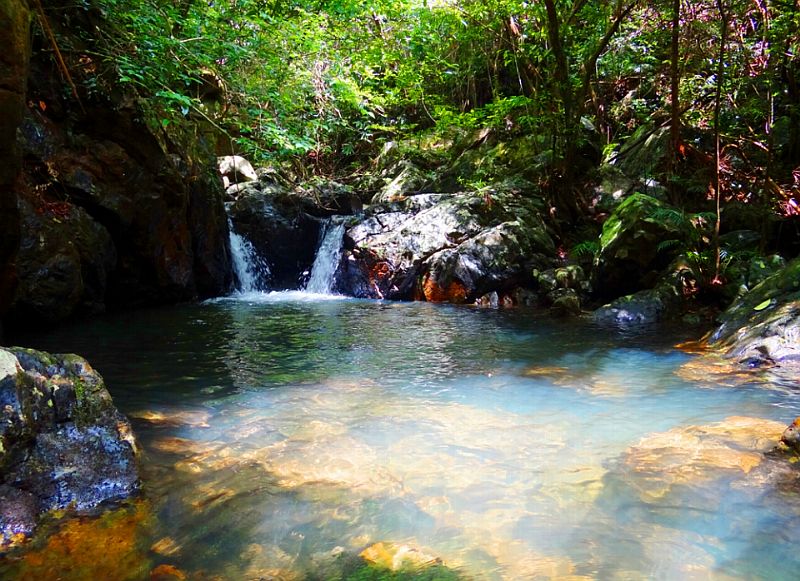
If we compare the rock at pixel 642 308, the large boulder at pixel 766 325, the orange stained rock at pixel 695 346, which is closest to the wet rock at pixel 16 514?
the large boulder at pixel 766 325

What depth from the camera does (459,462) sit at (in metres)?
3.24

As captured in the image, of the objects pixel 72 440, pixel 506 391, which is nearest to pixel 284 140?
pixel 506 391

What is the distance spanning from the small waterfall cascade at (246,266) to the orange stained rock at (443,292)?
15.5ft

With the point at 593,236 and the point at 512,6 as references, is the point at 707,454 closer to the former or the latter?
the point at 593,236

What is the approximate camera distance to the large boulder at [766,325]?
5.22 metres

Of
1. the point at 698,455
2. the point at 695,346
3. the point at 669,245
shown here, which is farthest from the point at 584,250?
the point at 698,455

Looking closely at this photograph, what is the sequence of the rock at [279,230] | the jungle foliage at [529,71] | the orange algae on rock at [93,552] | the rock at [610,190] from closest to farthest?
the orange algae on rock at [93,552]
the jungle foliage at [529,71]
the rock at [610,190]
the rock at [279,230]

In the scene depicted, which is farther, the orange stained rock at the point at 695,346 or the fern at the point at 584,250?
the fern at the point at 584,250

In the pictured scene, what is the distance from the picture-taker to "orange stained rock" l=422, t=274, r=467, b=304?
11133mm

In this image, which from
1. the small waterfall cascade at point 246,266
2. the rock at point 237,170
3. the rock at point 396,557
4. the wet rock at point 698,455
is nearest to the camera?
the rock at point 396,557

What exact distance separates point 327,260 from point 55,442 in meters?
10.9

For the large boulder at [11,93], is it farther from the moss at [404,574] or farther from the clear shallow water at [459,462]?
the moss at [404,574]

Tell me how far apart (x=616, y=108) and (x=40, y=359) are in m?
15.2

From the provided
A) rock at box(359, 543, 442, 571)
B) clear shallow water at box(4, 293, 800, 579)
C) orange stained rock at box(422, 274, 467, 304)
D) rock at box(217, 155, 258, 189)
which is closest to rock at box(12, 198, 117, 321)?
clear shallow water at box(4, 293, 800, 579)
